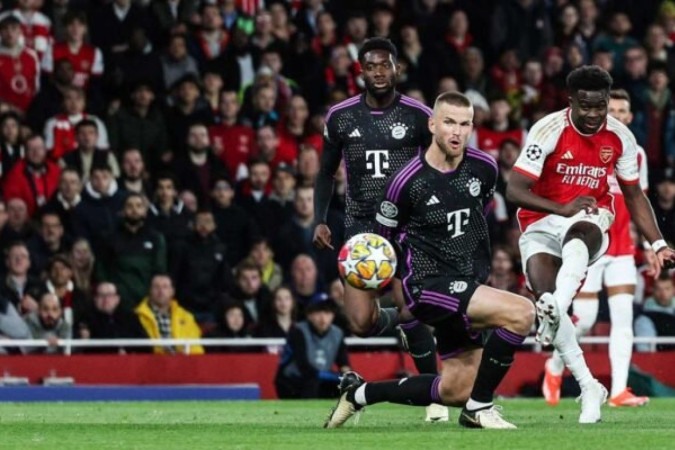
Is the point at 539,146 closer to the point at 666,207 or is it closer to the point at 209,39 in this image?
the point at 666,207

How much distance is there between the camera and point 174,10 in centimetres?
2173

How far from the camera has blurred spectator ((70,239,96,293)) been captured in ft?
59.8

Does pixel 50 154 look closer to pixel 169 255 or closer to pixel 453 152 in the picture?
pixel 169 255

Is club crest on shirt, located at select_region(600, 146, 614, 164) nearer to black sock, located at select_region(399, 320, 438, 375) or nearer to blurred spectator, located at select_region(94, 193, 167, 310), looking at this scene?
black sock, located at select_region(399, 320, 438, 375)

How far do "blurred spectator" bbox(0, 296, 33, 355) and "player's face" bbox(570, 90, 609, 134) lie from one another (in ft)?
23.7

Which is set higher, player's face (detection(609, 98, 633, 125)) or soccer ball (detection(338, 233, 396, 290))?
player's face (detection(609, 98, 633, 125))

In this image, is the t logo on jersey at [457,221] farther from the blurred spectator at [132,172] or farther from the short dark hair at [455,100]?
the blurred spectator at [132,172]

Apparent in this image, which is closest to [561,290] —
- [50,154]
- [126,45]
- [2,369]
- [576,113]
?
[576,113]

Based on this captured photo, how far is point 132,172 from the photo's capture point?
18.9 metres

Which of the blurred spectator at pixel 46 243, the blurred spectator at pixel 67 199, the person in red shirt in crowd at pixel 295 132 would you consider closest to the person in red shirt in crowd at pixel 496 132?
the person in red shirt in crowd at pixel 295 132

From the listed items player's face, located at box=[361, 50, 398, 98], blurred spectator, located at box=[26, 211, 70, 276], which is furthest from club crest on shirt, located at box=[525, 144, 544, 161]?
blurred spectator, located at box=[26, 211, 70, 276]

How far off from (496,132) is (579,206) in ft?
31.7

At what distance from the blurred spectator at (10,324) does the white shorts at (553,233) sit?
649cm

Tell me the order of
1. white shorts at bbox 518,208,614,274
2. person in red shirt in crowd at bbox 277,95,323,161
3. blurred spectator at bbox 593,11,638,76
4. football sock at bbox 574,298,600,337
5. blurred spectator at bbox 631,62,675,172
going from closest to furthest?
1. white shorts at bbox 518,208,614,274
2. football sock at bbox 574,298,600,337
3. person in red shirt in crowd at bbox 277,95,323,161
4. blurred spectator at bbox 631,62,675,172
5. blurred spectator at bbox 593,11,638,76
